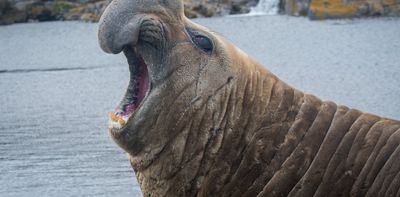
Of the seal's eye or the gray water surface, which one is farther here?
the gray water surface

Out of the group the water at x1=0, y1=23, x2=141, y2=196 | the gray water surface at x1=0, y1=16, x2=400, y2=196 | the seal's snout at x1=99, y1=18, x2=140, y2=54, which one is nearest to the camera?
the seal's snout at x1=99, y1=18, x2=140, y2=54

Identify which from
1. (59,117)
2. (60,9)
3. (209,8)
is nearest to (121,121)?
(59,117)

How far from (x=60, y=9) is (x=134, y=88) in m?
17.7

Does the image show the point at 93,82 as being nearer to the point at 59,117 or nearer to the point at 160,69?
the point at 59,117

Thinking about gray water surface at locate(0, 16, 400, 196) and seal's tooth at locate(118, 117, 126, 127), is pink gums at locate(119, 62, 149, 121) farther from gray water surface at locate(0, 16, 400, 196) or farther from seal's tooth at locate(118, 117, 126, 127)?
gray water surface at locate(0, 16, 400, 196)

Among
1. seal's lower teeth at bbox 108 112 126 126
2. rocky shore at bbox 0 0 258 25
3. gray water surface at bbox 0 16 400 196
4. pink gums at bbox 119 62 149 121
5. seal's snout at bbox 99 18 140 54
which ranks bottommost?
rocky shore at bbox 0 0 258 25

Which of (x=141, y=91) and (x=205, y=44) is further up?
(x=205, y=44)

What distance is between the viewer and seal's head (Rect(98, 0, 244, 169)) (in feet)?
17.0

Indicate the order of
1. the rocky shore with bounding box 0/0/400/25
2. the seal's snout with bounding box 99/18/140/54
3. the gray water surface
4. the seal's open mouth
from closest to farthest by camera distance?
the seal's snout with bounding box 99/18/140/54, the seal's open mouth, the gray water surface, the rocky shore with bounding box 0/0/400/25

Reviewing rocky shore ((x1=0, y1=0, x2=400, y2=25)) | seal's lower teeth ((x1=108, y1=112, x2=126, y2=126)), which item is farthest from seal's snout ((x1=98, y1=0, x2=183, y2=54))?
rocky shore ((x1=0, y1=0, x2=400, y2=25))

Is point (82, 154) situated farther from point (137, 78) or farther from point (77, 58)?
point (77, 58)

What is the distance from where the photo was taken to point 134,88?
17.4 ft

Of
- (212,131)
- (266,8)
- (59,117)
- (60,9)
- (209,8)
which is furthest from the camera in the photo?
(60,9)

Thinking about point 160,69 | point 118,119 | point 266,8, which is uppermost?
point 160,69
